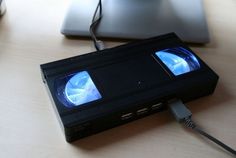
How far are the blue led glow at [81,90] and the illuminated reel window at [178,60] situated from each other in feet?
0.44

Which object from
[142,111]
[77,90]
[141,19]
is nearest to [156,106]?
[142,111]

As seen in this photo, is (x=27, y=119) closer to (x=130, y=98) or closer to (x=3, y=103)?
(x=3, y=103)

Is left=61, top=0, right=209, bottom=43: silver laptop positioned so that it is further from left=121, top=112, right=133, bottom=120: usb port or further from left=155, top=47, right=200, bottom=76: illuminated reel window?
left=121, top=112, right=133, bottom=120: usb port

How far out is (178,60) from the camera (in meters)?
0.51

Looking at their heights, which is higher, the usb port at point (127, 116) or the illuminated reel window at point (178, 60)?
the illuminated reel window at point (178, 60)

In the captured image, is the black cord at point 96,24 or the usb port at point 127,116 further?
the black cord at point 96,24

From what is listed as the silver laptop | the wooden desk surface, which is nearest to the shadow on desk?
the wooden desk surface

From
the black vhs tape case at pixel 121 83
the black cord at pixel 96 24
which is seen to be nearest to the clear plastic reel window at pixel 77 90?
the black vhs tape case at pixel 121 83

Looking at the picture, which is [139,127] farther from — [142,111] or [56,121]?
[56,121]

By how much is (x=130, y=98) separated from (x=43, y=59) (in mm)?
206

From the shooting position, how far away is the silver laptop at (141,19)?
1.97 feet

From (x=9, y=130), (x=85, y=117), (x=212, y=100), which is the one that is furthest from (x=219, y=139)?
(x=9, y=130)

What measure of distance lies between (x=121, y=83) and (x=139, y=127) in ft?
0.24

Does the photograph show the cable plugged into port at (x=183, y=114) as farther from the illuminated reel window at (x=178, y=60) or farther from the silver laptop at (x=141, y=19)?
the silver laptop at (x=141, y=19)
